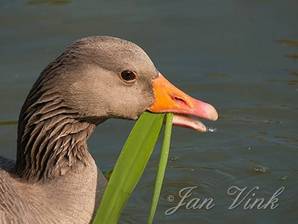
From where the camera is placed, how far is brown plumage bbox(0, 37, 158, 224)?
25.3 feet

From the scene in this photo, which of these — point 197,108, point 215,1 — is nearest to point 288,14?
point 215,1

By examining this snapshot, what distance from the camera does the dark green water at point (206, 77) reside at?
9805 millimetres

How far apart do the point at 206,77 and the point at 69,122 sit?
3788 millimetres

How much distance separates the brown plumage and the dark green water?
142cm

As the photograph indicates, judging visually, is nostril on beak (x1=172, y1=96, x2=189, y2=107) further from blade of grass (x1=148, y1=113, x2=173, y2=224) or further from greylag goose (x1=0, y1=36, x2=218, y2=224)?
blade of grass (x1=148, y1=113, x2=173, y2=224)

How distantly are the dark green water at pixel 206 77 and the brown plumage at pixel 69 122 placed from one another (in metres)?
1.42

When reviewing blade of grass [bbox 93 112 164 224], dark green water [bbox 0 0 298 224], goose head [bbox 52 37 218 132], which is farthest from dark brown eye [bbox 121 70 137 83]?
dark green water [bbox 0 0 298 224]

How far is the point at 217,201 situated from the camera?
955 cm

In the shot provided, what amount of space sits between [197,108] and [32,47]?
15.3 feet

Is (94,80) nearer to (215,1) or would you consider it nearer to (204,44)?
(204,44)

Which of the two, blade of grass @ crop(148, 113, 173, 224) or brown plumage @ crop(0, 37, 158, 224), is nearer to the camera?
blade of grass @ crop(148, 113, 173, 224)

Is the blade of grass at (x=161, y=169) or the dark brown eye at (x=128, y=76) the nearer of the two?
the blade of grass at (x=161, y=169)

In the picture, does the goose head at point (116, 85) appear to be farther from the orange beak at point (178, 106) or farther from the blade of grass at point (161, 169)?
the blade of grass at point (161, 169)

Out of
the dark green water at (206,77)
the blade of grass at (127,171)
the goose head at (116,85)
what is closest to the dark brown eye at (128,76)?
the goose head at (116,85)
